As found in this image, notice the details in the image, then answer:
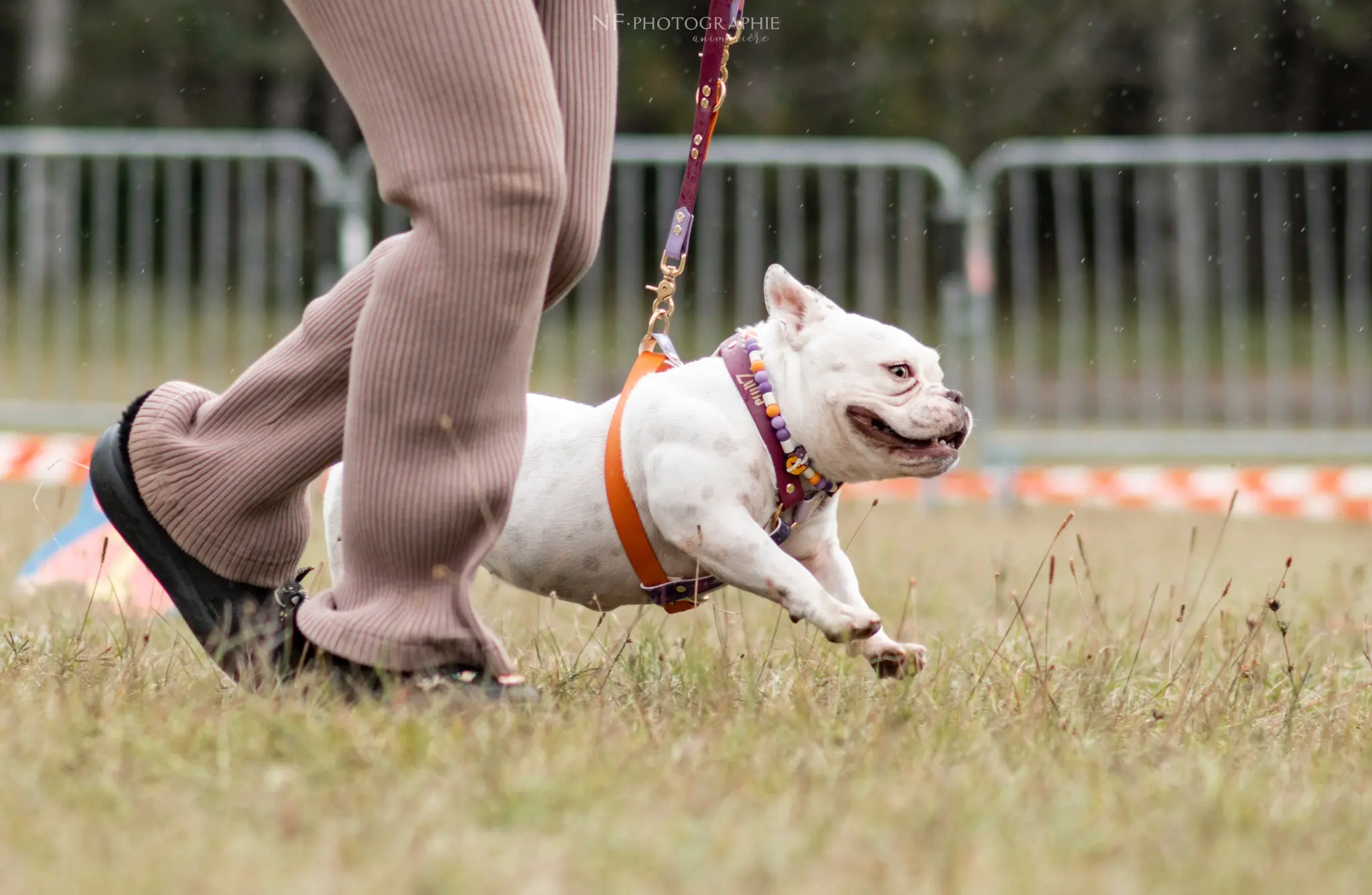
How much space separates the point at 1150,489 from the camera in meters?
7.89

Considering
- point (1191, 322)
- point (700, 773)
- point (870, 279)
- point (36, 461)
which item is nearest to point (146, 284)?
point (36, 461)

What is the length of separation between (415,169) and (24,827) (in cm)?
95

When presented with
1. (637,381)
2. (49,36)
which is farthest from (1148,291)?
(49,36)

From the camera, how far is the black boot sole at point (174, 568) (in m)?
2.58

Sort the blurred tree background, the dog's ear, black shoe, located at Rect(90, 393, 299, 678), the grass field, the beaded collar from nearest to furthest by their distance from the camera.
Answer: the grass field < black shoe, located at Rect(90, 393, 299, 678) < the beaded collar < the dog's ear < the blurred tree background

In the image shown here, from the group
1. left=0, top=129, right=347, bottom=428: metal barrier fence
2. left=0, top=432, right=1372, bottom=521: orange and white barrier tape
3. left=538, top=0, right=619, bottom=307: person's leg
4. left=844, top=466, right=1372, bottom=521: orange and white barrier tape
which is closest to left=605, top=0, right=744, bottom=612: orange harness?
left=538, top=0, right=619, bottom=307: person's leg

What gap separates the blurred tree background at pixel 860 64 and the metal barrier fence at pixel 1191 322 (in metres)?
9.08

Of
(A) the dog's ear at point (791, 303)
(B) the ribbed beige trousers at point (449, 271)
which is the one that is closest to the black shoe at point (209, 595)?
(B) the ribbed beige trousers at point (449, 271)

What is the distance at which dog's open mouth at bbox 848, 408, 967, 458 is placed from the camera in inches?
109

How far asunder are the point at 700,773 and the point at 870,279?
819 centimetres

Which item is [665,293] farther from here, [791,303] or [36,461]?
[36,461]

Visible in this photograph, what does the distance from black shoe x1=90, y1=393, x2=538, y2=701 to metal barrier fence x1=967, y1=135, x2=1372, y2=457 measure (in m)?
6.06

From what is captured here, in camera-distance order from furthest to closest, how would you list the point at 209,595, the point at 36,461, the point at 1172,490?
the point at 1172,490
the point at 36,461
the point at 209,595

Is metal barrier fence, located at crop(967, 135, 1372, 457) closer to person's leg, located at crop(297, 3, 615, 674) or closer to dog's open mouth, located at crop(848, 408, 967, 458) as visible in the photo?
dog's open mouth, located at crop(848, 408, 967, 458)
